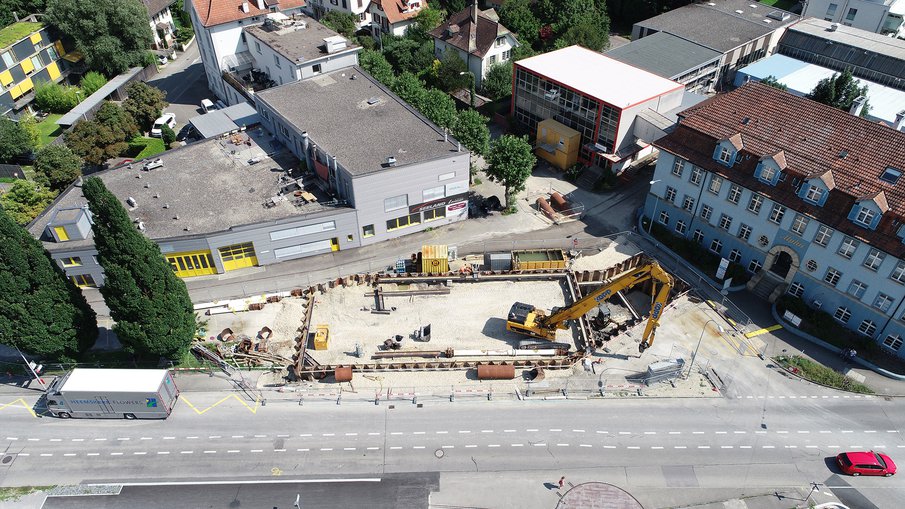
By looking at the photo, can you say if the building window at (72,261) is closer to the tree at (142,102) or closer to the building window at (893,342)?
the tree at (142,102)

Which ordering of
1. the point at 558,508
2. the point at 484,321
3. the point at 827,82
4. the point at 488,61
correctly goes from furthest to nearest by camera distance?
the point at 488,61, the point at 827,82, the point at 484,321, the point at 558,508

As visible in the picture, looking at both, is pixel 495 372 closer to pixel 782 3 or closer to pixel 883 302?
pixel 883 302

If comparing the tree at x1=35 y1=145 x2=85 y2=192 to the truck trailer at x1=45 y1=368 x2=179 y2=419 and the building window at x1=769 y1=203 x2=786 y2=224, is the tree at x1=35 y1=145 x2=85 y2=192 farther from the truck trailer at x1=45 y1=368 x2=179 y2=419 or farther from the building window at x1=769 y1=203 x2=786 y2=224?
the building window at x1=769 y1=203 x2=786 y2=224

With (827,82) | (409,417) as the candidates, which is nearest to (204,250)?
(409,417)

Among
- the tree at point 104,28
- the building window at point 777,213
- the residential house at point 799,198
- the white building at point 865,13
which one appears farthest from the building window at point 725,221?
the tree at point 104,28

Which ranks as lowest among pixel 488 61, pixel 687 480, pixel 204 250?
pixel 687 480

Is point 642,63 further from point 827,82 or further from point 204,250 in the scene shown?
point 204,250
